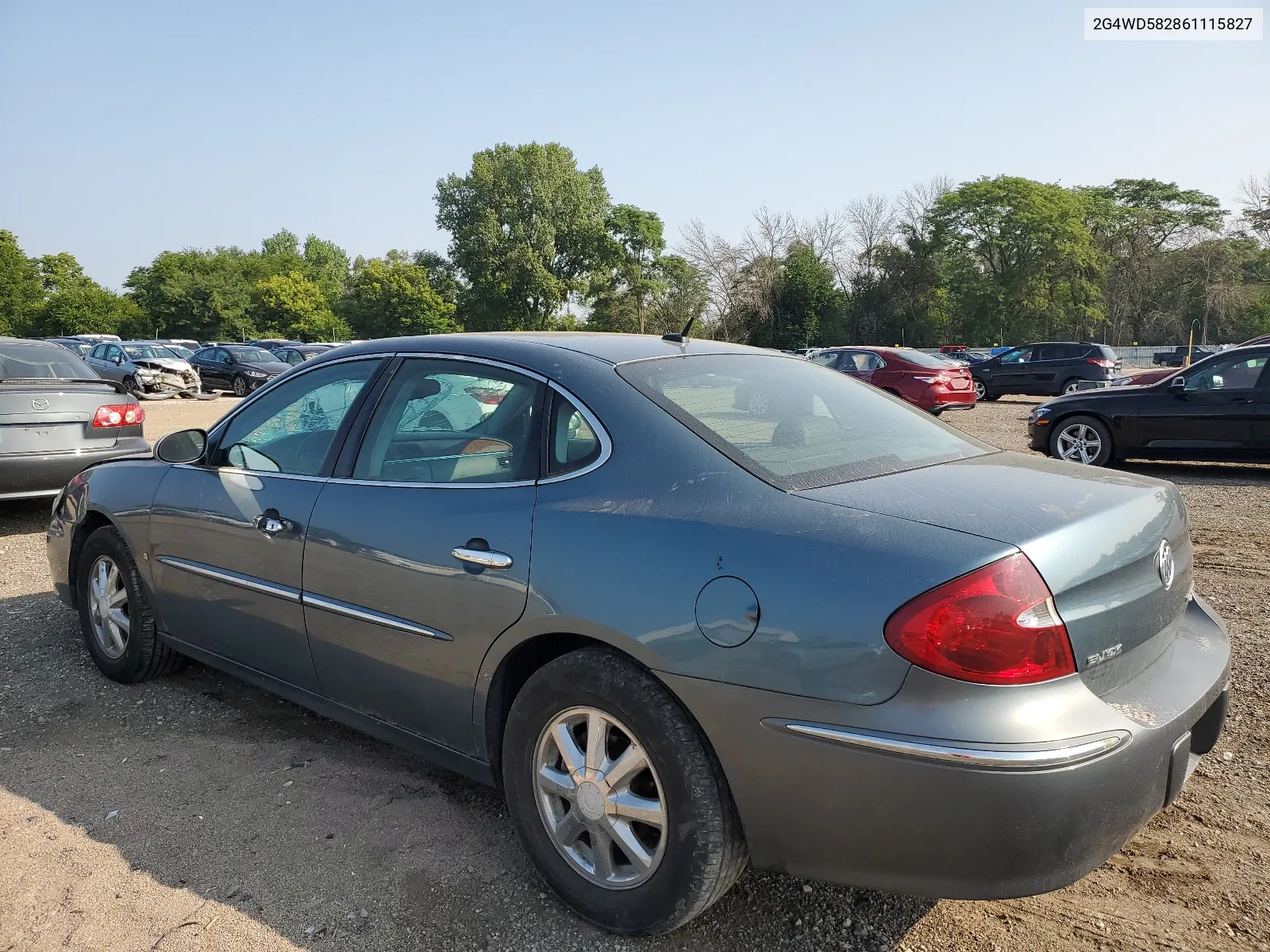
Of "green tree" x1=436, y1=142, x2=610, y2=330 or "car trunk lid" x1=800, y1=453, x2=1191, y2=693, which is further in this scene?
"green tree" x1=436, y1=142, x2=610, y2=330

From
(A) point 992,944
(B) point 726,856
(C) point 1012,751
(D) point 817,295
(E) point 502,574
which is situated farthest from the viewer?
(D) point 817,295

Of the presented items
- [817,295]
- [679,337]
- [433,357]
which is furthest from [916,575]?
[817,295]

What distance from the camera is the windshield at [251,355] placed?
1136 inches

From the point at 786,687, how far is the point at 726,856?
1.57ft

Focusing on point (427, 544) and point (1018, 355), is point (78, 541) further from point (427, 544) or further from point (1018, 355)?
point (1018, 355)

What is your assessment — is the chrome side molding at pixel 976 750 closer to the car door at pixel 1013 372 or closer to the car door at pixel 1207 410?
the car door at pixel 1207 410

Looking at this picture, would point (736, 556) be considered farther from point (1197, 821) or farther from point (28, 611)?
point (28, 611)

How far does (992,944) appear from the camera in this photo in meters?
2.38

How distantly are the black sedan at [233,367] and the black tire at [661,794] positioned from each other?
2793 cm

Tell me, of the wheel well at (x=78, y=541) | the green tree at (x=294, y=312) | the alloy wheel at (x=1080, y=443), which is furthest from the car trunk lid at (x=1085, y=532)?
the green tree at (x=294, y=312)

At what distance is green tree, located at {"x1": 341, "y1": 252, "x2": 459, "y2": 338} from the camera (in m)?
75.6

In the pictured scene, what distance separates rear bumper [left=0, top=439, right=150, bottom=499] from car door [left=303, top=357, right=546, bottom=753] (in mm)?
4916

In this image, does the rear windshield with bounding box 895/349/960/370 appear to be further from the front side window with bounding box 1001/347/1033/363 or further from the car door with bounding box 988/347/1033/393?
the front side window with bounding box 1001/347/1033/363

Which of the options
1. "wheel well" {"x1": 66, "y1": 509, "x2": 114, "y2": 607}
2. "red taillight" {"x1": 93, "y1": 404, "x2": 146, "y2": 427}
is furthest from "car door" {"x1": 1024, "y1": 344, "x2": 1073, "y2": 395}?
"wheel well" {"x1": 66, "y1": 509, "x2": 114, "y2": 607}
